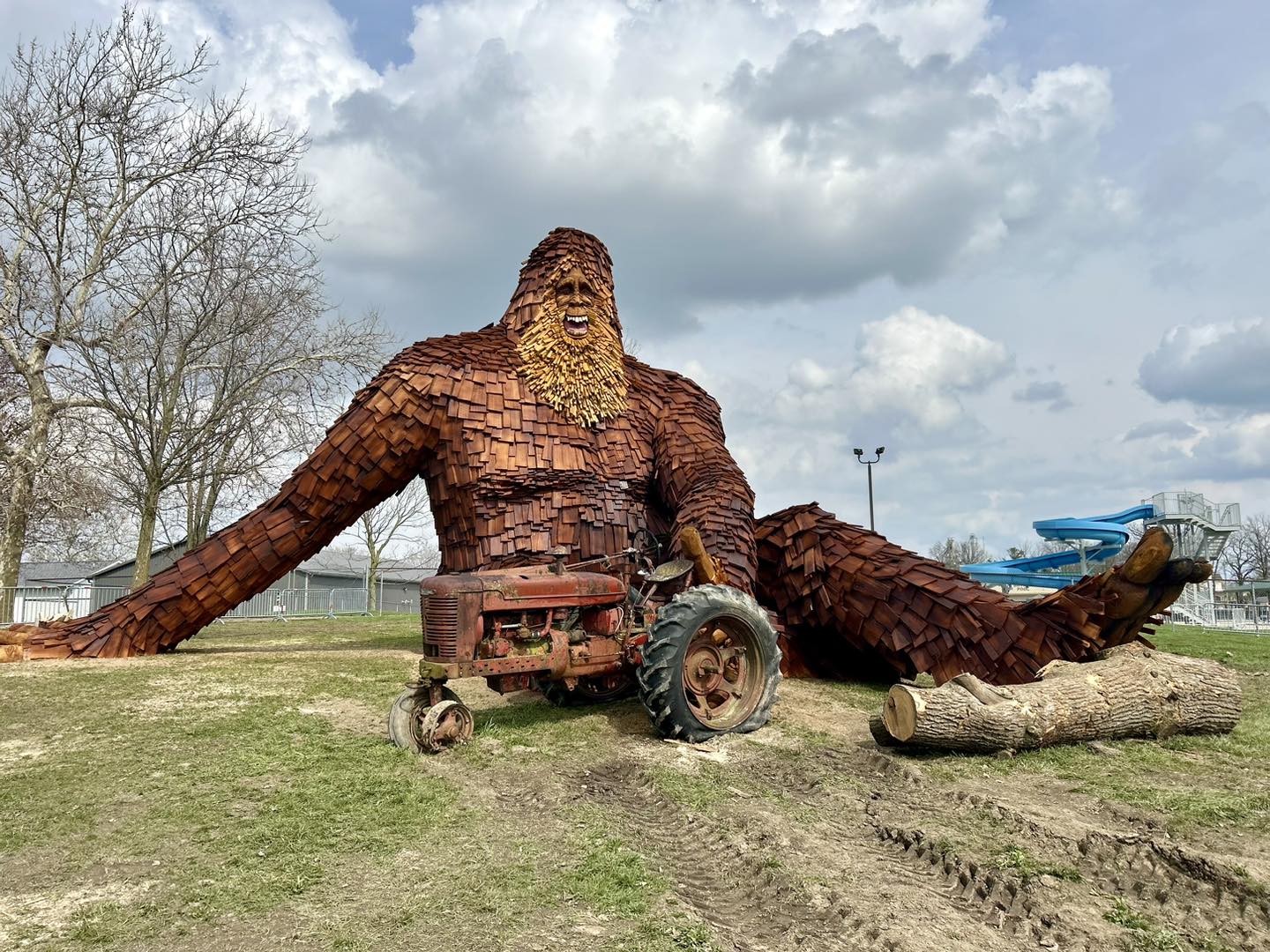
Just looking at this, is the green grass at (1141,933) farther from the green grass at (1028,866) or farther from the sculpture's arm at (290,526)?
the sculpture's arm at (290,526)

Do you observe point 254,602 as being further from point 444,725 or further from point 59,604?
point 444,725

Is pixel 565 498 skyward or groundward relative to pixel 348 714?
skyward

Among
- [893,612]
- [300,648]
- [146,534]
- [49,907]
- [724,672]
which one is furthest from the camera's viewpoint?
[146,534]

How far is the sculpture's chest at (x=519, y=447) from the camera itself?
272 inches

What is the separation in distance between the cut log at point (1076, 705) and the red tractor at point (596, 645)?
95 cm

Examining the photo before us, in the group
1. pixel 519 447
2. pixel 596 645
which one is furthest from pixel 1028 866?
pixel 519 447

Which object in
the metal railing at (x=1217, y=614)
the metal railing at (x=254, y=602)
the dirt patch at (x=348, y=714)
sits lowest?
the metal railing at (x=1217, y=614)

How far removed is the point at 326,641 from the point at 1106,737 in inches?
350

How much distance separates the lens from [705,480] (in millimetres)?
7004

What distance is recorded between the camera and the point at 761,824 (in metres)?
3.69

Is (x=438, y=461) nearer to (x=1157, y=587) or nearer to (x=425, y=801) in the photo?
(x=425, y=801)

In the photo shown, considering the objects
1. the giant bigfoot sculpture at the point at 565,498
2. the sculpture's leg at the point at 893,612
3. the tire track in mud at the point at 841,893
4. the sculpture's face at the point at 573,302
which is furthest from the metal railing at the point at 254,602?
the tire track in mud at the point at 841,893

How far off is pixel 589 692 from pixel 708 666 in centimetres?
112

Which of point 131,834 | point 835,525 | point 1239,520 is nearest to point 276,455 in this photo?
point 835,525
